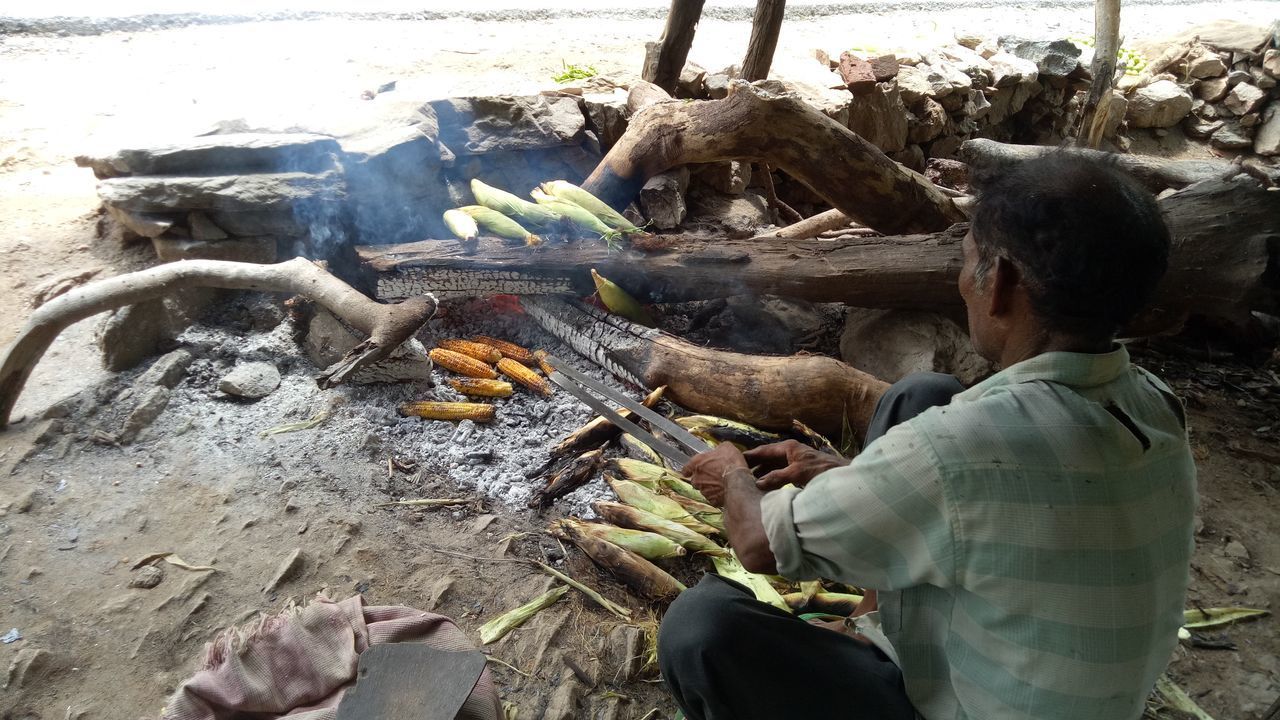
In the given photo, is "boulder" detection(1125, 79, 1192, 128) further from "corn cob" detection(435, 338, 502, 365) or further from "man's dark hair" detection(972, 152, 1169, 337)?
"man's dark hair" detection(972, 152, 1169, 337)

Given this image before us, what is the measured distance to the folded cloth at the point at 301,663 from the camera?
2199mm

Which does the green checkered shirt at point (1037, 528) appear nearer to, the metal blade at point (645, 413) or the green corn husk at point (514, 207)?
the metal blade at point (645, 413)

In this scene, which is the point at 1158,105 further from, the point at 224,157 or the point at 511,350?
the point at 224,157

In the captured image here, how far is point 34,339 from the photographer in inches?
145

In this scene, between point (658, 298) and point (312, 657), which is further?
point (658, 298)

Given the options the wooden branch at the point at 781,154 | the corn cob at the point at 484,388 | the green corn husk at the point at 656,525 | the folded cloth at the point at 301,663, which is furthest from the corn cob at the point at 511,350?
the folded cloth at the point at 301,663

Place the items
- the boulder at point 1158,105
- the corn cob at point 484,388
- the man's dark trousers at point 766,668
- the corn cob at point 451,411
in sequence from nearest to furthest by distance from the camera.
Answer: the man's dark trousers at point 766,668, the corn cob at point 451,411, the corn cob at point 484,388, the boulder at point 1158,105

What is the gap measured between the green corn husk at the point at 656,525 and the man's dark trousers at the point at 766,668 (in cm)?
116

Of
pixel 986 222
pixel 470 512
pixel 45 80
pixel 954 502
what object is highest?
pixel 986 222

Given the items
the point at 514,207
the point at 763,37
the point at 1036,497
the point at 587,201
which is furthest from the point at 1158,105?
the point at 1036,497

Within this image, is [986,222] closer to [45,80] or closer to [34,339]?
[34,339]

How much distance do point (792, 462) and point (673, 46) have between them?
192 inches

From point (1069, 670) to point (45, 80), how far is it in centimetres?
859

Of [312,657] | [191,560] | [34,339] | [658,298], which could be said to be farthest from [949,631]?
[34,339]
